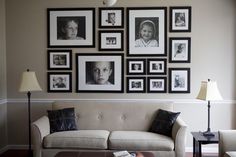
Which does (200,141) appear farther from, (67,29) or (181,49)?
(67,29)

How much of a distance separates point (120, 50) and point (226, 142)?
2277 millimetres

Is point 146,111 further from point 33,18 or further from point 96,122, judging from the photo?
point 33,18

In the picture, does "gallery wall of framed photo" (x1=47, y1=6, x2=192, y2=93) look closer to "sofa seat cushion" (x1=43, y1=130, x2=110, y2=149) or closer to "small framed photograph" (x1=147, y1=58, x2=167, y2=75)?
"small framed photograph" (x1=147, y1=58, x2=167, y2=75)

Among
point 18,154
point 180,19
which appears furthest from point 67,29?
point 18,154

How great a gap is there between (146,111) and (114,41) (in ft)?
4.19

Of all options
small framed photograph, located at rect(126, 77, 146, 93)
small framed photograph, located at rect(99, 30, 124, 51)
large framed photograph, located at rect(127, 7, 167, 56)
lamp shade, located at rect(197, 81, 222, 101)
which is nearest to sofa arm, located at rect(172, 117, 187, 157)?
lamp shade, located at rect(197, 81, 222, 101)

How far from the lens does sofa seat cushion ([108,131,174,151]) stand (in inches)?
157

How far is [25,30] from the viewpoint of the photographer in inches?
201

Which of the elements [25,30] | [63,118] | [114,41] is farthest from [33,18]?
[63,118]

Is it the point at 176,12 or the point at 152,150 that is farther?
the point at 176,12

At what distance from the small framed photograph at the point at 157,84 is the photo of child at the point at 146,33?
22.1 inches

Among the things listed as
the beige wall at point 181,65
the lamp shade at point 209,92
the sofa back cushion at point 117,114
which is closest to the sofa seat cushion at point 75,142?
the sofa back cushion at point 117,114

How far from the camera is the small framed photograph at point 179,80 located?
16.2 feet

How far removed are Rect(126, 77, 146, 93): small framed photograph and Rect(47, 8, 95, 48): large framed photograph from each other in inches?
34.3
